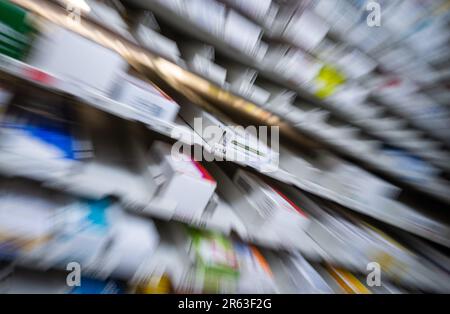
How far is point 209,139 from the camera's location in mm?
727

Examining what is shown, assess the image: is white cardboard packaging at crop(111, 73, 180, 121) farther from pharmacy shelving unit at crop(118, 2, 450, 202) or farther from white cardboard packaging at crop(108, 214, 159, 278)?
white cardboard packaging at crop(108, 214, 159, 278)

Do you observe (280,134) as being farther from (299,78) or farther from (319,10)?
(319,10)

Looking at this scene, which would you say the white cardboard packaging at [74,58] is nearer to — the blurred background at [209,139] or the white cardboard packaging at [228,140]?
the blurred background at [209,139]

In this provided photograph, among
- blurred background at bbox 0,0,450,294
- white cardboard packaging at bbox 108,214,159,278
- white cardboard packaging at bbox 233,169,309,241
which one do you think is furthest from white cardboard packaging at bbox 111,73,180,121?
white cardboard packaging at bbox 233,169,309,241

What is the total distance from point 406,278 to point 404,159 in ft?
1.81

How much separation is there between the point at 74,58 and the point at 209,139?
39 cm

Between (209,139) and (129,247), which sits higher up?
(209,139)

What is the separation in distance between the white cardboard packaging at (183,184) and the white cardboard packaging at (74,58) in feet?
0.86

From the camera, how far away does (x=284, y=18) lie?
76cm

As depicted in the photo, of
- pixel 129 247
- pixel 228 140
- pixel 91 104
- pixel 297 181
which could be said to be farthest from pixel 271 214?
pixel 91 104

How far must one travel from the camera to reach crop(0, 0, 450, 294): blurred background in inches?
21.7

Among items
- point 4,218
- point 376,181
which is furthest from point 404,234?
point 4,218

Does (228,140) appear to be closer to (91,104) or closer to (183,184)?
(183,184)

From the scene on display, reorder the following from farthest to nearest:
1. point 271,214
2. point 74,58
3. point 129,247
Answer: point 271,214 < point 129,247 < point 74,58
